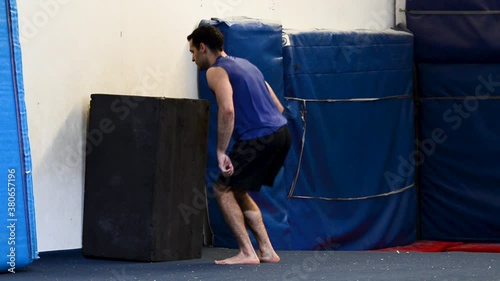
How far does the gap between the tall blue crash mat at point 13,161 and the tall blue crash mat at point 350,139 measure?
240 centimetres

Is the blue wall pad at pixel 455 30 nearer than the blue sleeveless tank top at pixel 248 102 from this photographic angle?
No

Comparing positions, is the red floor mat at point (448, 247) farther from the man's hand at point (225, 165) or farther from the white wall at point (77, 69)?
the man's hand at point (225, 165)

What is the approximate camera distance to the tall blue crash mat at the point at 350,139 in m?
7.71

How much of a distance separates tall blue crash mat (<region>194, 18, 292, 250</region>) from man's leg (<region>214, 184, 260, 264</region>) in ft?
3.24

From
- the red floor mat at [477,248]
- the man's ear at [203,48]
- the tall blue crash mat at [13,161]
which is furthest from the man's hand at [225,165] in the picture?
the red floor mat at [477,248]

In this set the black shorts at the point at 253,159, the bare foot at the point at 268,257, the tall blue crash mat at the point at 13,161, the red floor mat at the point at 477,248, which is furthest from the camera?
the red floor mat at the point at 477,248

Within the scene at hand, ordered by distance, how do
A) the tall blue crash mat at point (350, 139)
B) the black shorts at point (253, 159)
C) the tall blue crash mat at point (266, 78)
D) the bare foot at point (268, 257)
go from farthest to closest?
1. the tall blue crash mat at point (350, 139)
2. the tall blue crash mat at point (266, 78)
3. the bare foot at point (268, 257)
4. the black shorts at point (253, 159)

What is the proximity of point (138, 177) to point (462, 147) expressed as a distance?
3.28 metres

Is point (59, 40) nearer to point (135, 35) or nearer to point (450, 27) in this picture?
point (135, 35)

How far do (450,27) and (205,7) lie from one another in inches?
87.1

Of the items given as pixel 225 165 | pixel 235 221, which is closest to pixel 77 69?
pixel 225 165

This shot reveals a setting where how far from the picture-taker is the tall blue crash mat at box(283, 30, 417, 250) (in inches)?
304

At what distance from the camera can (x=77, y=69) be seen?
21.3 ft

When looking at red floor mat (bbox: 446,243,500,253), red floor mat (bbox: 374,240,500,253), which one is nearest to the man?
red floor mat (bbox: 374,240,500,253)
